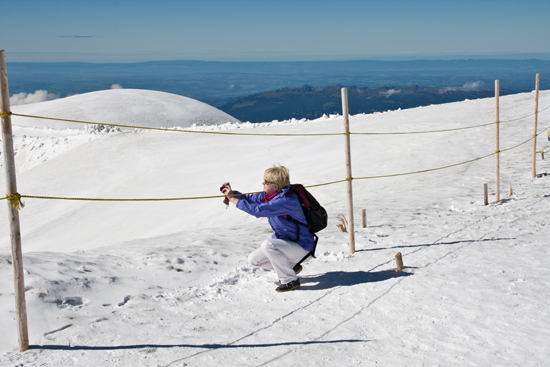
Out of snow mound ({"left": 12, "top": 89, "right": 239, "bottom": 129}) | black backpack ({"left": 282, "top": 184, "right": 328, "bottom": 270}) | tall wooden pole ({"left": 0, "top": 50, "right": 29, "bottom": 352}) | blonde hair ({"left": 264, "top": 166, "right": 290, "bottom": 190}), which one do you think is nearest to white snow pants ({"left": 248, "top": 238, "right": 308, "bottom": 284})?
black backpack ({"left": 282, "top": 184, "right": 328, "bottom": 270})

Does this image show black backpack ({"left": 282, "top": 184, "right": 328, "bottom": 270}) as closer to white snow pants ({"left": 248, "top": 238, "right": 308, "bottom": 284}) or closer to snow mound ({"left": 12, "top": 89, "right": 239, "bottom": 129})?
white snow pants ({"left": 248, "top": 238, "right": 308, "bottom": 284})

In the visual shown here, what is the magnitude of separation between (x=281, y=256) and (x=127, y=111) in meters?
53.1

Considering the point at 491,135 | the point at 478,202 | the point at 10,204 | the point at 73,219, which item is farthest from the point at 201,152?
the point at 10,204

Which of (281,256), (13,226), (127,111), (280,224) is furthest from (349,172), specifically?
(127,111)

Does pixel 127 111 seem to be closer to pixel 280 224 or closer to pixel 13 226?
pixel 280 224

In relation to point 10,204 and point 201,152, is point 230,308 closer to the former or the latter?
point 10,204

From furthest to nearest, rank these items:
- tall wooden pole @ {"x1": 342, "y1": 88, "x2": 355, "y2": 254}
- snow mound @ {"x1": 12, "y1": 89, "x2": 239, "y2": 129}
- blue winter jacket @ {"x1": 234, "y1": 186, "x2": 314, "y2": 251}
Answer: snow mound @ {"x1": 12, "y1": 89, "x2": 239, "y2": 129} < tall wooden pole @ {"x1": 342, "y1": 88, "x2": 355, "y2": 254} < blue winter jacket @ {"x1": 234, "y1": 186, "x2": 314, "y2": 251}

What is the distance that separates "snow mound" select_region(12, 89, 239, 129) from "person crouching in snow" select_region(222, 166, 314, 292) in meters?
45.0

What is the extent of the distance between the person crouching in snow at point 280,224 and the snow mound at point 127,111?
45.0 meters

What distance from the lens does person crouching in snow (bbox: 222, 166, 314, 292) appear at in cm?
466

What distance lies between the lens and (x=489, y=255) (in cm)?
613

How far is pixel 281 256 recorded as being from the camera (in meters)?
4.96

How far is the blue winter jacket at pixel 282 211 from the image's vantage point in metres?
4.62

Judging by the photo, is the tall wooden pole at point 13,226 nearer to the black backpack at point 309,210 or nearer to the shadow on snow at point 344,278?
the black backpack at point 309,210
